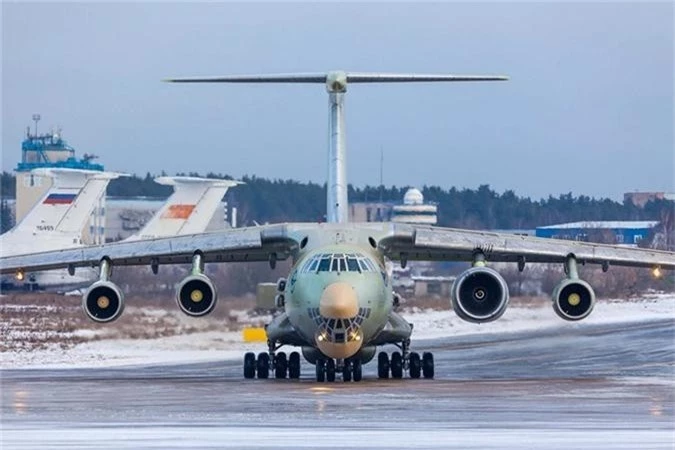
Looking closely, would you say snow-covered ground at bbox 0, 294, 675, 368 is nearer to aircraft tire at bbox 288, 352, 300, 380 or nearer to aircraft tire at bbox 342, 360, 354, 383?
aircraft tire at bbox 288, 352, 300, 380

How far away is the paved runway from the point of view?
1384cm

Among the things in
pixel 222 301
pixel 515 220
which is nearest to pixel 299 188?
pixel 515 220

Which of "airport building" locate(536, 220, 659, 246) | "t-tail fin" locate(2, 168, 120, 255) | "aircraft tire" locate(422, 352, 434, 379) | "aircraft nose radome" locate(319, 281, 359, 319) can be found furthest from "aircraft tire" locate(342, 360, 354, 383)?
"t-tail fin" locate(2, 168, 120, 255)

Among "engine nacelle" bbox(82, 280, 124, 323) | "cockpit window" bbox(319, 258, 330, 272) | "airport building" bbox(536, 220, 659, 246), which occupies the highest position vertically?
"airport building" bbox(536, 220, 659, 246)

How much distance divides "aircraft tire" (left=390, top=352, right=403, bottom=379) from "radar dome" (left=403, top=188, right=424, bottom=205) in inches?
1422

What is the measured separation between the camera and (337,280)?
22672mm

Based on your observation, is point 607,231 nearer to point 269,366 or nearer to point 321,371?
point 269,366

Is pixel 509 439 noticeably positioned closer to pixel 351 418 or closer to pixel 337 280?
pixel 351 418

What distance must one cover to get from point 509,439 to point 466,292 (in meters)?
9.96

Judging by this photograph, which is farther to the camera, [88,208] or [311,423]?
[88,208]

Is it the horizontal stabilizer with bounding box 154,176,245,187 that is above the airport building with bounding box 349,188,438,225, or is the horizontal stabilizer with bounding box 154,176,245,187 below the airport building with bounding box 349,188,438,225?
above

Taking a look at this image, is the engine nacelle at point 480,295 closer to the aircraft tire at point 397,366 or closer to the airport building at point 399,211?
the aircraft tire at point 397,366

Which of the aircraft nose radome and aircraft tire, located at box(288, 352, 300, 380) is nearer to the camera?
the aircraft nose radome

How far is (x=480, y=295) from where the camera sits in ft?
77.9
